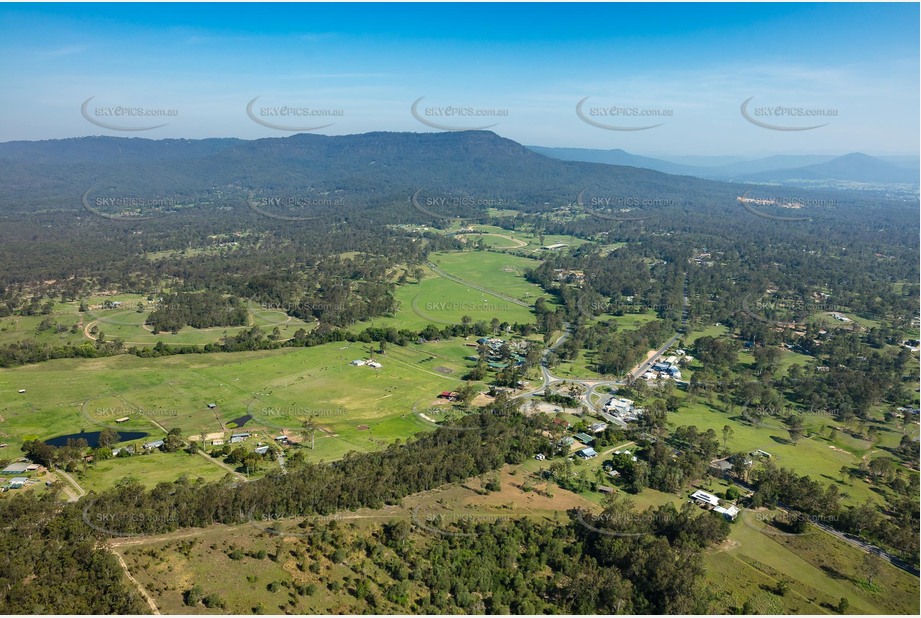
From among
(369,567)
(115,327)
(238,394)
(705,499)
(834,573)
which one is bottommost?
(834,573)

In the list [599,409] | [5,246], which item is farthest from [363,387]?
[5,246]

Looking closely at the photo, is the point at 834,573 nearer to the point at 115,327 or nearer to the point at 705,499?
the point at 705,499

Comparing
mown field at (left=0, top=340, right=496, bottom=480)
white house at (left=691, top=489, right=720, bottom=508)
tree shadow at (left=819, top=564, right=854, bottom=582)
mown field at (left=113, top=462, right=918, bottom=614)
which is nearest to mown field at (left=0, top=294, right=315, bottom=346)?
mown field at (left=0, top=340, right=496, bottom=480)

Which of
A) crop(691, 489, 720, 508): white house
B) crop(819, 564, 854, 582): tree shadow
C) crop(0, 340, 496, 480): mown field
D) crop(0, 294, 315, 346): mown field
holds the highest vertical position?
crop(0, 294, 315, 346): mown field

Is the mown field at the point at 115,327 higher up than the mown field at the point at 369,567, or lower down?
higher up

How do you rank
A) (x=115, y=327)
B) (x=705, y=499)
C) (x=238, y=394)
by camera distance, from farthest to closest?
(x=115, y=327), (x=238, y=394), (x=705, y=499)

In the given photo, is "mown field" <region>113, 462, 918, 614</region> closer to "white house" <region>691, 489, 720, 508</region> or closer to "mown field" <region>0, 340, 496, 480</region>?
"white house" <region>691, 489, 720, 508</region>

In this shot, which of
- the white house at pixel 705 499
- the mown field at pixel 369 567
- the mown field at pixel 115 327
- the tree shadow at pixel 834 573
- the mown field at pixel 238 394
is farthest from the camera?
the mown field at pixel 115 327

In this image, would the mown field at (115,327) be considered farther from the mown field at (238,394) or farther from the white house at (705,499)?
the white house at (705,499)

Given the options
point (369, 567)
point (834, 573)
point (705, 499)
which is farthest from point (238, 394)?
point (834, 573)

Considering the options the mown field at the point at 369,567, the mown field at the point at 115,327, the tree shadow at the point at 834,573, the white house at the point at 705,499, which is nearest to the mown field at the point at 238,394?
the mown field at the point at 115,327

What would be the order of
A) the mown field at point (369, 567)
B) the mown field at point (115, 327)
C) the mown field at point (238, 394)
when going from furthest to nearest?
the mown field at point (115, 327)
the mown field at point (238, 394)
the mown field at point (369, 567)

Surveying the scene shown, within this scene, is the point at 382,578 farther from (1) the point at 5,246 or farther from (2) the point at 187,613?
(1) the point at 5,246
